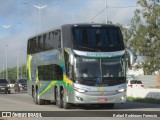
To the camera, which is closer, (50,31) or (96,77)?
(96,77)

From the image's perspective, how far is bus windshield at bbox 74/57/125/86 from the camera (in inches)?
992

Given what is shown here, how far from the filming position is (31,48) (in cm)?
3372

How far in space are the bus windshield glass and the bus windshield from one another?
0.59m

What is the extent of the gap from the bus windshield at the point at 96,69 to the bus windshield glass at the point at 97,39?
Result: 1.95 feet

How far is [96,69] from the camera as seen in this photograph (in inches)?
995

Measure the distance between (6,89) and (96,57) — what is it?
3352 centimetres

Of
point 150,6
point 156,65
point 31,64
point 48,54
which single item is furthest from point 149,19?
point 48,54

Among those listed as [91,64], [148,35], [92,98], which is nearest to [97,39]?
[91,64]

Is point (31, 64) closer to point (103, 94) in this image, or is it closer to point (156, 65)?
point (103, 94)

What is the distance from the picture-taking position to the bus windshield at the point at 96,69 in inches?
992

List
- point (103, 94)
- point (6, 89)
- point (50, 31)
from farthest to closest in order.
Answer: point (6, 89) → point (50, 31) → point (103, 94)

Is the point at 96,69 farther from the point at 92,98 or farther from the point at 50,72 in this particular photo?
the point at 50,72

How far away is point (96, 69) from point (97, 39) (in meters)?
1.52

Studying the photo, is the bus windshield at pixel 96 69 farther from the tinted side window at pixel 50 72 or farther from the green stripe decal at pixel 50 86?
the tinted side window at pixel 50 72
